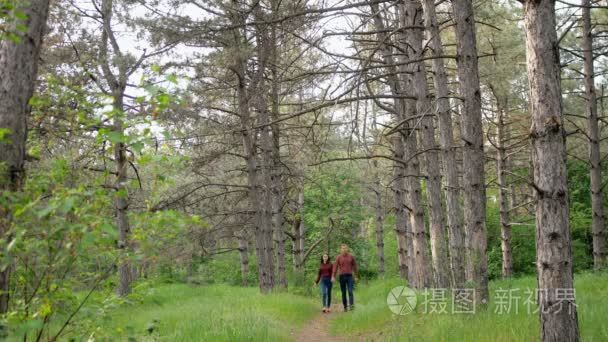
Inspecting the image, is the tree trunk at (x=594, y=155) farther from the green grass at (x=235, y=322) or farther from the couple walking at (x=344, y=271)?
the green grass at (x=235, y=322)

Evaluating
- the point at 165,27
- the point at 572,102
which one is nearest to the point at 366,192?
the point at 572,102

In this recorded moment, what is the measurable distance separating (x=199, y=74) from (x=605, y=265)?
1196cm

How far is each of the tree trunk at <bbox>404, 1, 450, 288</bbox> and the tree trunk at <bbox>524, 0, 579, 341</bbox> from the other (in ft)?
10.7

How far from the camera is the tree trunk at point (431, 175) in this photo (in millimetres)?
8719

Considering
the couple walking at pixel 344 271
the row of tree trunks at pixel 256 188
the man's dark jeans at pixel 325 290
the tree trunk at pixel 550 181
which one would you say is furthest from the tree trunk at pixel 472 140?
the row of tree trunks at pixel 256 188

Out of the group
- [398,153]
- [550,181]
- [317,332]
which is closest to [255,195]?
[398,153]

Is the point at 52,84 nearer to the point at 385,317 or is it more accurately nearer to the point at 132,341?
the point at 132,341

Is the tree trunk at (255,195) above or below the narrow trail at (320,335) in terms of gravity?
above

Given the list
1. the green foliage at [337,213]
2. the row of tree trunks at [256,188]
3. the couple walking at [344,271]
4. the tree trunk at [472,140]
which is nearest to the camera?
the tree trunk at [472,140]

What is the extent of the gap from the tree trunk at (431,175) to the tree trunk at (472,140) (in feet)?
3.58

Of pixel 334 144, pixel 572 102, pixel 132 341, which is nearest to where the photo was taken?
pixel 132 341

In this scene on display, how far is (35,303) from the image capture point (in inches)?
120

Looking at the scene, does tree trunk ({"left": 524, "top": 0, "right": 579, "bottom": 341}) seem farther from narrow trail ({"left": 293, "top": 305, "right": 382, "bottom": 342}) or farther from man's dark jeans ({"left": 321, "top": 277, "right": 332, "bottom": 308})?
man's dark jeans ({"left": 321, "top": 277, "right": 332, "bottom": 308})

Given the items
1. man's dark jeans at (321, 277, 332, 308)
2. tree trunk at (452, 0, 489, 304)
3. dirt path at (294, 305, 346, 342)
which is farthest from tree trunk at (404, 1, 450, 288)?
man's dark jeans at (321, 277, 332, 308)
